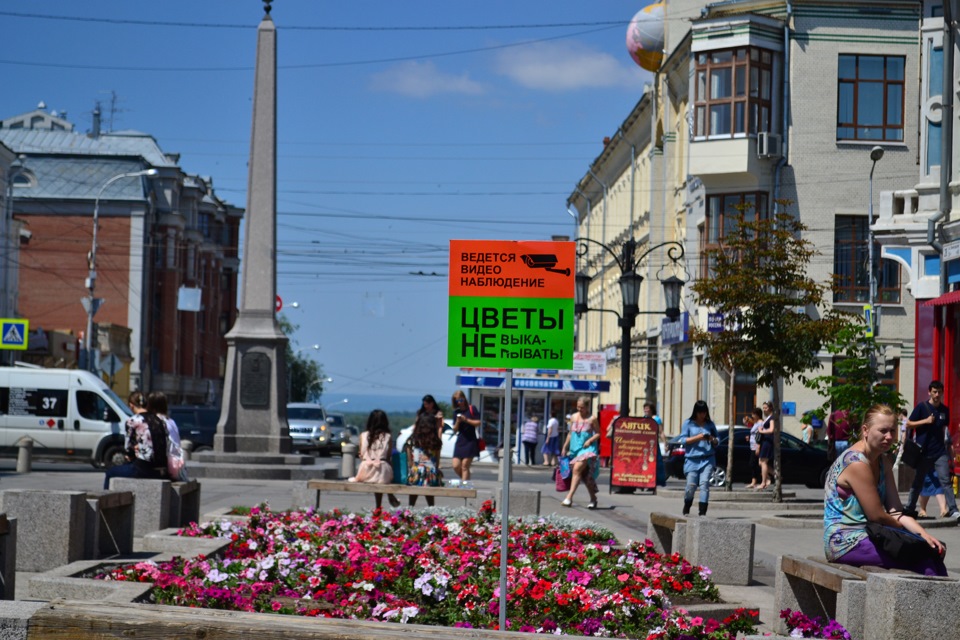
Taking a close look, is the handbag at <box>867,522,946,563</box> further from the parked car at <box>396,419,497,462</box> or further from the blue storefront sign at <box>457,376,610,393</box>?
the blue storefront sign at <box>457,376,610,393</box>

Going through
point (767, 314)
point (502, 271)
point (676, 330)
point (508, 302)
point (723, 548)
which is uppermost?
point (676, 330)

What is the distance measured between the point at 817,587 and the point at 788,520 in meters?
12.4

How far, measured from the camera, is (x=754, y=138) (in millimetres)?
44344

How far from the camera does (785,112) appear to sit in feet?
147

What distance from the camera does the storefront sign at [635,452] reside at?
91.7ft

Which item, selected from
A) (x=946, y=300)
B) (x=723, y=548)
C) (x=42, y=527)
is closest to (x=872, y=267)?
(x=946, y=300)

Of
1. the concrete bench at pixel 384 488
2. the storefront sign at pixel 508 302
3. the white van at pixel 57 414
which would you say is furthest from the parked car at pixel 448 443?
the storefront sign at pixel 508 302

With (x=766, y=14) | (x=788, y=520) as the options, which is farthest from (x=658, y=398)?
(x=788, y=520)

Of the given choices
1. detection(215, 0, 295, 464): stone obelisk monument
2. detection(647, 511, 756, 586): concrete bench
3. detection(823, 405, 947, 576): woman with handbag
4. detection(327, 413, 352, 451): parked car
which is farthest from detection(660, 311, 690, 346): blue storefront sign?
detection(823, 405, 947, 576): woman with handbag

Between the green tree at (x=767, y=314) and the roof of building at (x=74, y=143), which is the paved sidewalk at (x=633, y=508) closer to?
the green tree at (x=767, y=314)

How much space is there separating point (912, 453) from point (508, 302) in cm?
1225

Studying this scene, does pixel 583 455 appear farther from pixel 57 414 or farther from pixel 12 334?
pixel 12 334

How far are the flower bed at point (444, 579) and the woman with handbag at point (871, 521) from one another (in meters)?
0.77

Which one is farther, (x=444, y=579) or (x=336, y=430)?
(x=336, y=430)
